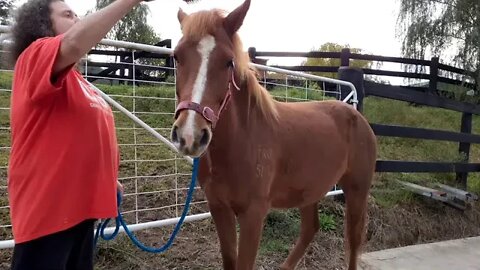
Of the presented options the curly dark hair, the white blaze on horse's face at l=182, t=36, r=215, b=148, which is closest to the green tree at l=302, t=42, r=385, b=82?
the white blaze on horse's face at l=182, t=36, r=215, b=148

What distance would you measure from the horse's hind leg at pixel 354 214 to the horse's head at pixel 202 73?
5.98ft

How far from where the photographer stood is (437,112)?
9789mm

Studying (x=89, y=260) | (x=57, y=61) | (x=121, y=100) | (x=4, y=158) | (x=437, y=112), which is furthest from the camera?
(x=437, y=112)

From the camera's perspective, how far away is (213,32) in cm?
199

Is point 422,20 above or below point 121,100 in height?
above

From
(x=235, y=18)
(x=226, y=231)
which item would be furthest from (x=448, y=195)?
(x=235, y=18)

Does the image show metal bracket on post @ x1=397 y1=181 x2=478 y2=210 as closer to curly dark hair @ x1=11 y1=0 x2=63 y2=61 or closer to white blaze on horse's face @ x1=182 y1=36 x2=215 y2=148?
white blaze on horse's face @ x1=182 y1=36 x2=215 y2=148

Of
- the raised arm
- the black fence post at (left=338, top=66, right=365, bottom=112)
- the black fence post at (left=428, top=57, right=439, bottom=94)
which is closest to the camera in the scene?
the raised arm

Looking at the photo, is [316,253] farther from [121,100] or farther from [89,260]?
[121,100]

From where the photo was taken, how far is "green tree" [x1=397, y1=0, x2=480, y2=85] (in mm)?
10109

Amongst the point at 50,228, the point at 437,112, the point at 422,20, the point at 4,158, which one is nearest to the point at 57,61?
the point at 50,228

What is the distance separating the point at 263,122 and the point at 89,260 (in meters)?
1.15

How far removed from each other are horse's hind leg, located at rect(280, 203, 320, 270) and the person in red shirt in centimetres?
207

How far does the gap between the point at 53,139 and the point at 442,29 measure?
37.5 feet
